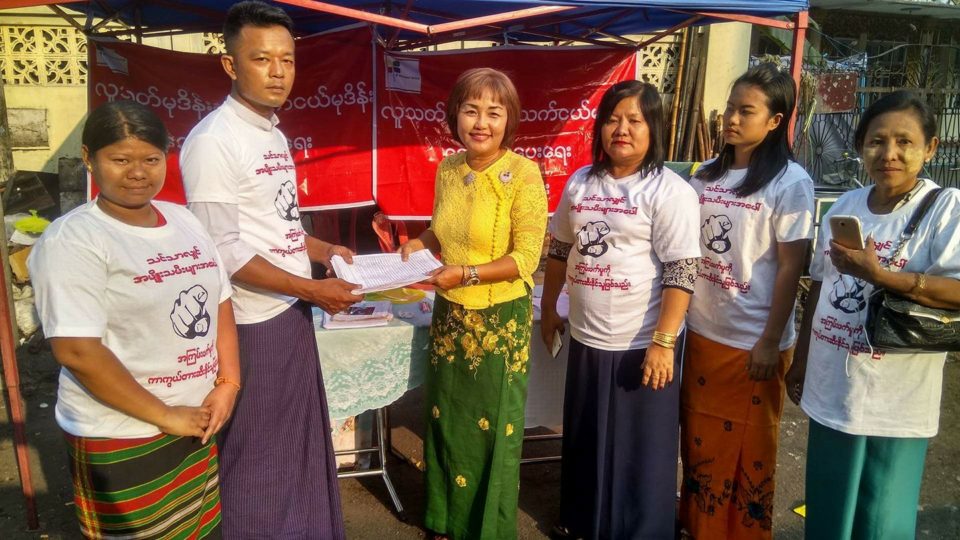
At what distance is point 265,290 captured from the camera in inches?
78.5

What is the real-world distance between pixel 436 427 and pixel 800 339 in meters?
1.39

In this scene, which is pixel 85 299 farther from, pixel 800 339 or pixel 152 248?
pixel 800 339

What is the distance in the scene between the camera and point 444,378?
7.91ft

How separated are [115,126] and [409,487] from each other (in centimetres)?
229

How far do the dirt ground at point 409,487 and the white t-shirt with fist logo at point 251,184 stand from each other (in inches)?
53.7

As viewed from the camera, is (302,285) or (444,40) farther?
(444,40)

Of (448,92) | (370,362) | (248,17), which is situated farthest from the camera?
(448,92)

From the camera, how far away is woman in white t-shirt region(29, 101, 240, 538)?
1.41 metres

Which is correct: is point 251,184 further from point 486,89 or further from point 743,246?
point 743,246

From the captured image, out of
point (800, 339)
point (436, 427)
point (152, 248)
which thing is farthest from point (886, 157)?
point (152, 248)

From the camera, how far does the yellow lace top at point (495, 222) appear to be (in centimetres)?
222

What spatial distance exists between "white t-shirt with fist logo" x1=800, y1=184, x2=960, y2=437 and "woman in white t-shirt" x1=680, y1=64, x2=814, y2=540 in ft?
0.66

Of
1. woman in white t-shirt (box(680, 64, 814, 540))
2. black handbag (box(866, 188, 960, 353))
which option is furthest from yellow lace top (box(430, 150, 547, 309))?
black handbag (box(866, 188, 960, 353))

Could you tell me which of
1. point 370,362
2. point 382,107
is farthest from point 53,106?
point 370,362
